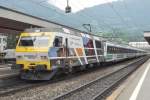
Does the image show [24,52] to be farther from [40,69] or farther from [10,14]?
[10,14]

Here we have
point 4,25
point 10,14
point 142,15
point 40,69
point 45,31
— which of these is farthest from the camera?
point 142,15

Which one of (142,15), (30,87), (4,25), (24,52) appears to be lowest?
(30,87)

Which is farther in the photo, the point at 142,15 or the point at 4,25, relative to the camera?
the point at 142,15

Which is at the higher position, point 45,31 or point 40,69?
point 45,31

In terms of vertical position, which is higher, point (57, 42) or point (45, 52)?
point (57, 42)

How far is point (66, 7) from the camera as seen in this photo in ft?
102

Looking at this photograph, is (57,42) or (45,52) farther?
(57,42)

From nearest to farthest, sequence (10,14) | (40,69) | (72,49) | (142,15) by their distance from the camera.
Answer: (40,69) → (72,49) → (10,14) → (142,15)

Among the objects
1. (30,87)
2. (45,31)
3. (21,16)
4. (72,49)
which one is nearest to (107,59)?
(21,16)

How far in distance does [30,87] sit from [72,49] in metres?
6.21

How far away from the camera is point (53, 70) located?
2027 cm

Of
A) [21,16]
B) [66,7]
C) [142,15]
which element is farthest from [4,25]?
[142,15]

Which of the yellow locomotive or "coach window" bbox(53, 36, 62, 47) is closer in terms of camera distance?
the yellow locomotive

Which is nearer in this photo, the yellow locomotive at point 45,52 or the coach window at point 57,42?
the yellow locomotive at point 45,52
